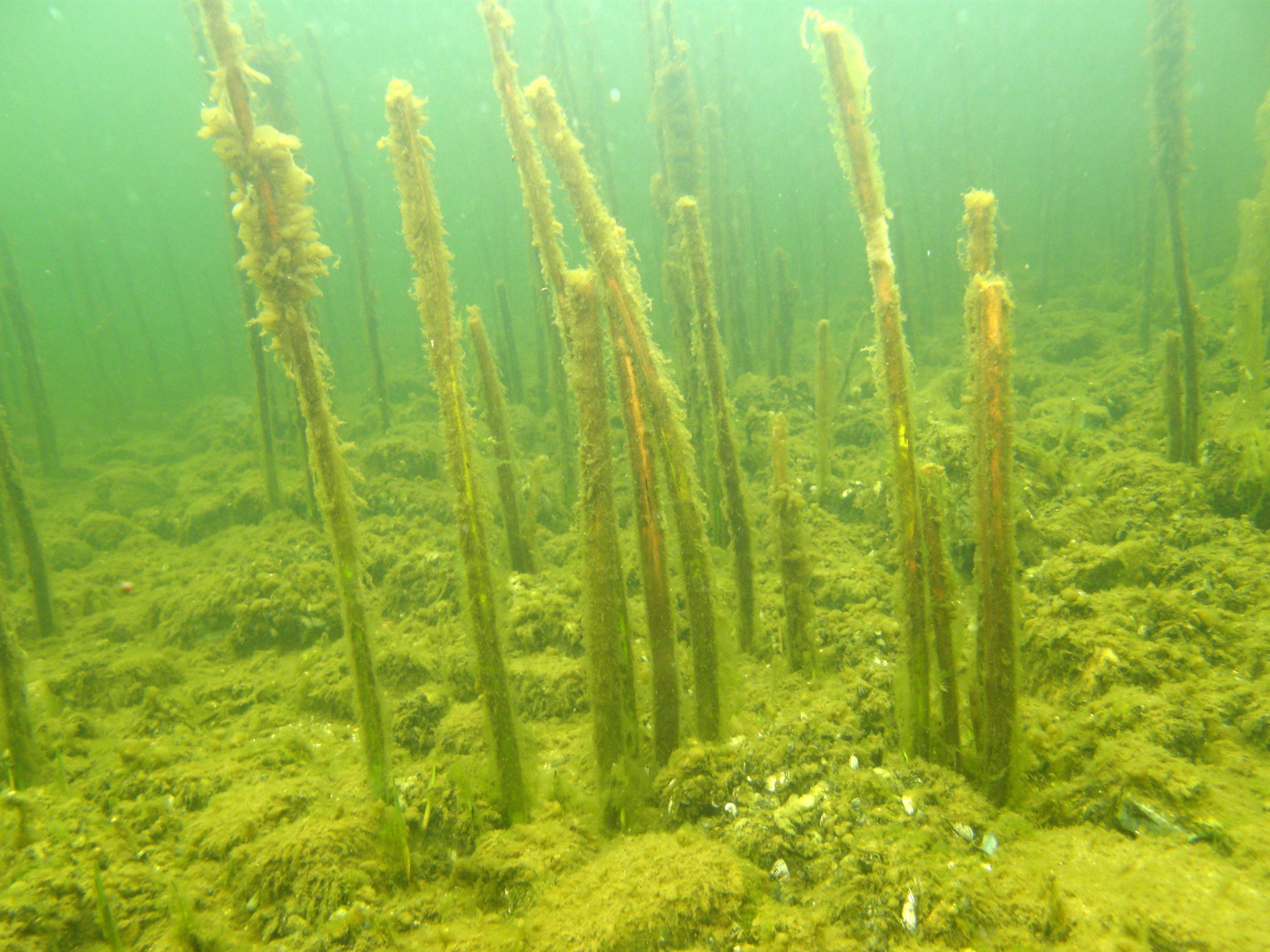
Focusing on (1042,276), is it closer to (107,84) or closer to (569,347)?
(569,347)

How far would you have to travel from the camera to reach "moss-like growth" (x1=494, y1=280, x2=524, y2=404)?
407 inches

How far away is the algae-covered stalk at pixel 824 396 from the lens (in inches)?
255

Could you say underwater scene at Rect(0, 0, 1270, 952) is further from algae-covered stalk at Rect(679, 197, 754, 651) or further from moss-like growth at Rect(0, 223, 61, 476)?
moss-like growth at Rect(0, 223, 61, 476)

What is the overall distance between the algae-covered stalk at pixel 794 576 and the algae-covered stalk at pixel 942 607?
1.06 metres

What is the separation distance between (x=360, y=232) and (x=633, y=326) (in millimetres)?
10904

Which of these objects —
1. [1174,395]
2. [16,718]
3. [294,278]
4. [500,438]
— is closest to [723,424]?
[500,438]

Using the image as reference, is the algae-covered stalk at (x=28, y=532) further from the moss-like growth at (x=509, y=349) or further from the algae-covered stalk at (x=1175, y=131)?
the algae-covered stalk at (x=1175, y=131)

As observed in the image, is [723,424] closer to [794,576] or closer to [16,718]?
[794,576]

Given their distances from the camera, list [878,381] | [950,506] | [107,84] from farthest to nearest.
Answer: [107,84], [950,506], [878,381]

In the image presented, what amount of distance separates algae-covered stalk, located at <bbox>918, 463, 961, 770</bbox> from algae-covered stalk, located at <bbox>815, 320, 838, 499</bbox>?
146 inches

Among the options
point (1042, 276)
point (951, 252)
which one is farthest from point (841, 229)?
point (1042, 276)

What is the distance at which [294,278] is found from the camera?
105 inches

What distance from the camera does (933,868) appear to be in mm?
2221

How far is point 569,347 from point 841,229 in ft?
164
